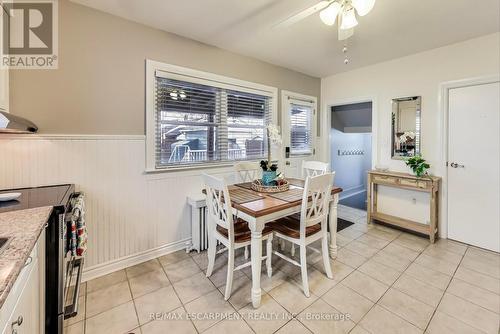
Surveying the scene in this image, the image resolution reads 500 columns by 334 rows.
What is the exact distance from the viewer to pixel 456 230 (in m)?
2.94

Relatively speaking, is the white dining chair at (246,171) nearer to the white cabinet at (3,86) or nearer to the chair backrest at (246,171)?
the chair backrest at (246,171)

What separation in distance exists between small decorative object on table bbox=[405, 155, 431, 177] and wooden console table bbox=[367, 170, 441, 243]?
0.26 ft

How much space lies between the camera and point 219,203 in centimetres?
191

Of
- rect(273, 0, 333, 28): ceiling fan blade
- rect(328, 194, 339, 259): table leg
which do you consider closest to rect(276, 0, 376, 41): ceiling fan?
rect(273, 0, 333, 28): ceiling fan blade

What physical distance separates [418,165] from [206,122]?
286 cm

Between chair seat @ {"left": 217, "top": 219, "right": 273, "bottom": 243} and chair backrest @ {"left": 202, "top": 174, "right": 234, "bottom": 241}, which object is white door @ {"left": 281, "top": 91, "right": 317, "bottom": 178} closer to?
chair seat @ {"left": 217, "top": 219, "right": 273, "bottom": 243}

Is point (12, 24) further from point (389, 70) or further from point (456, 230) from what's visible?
point (456, 230)

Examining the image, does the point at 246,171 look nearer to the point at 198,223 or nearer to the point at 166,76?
the point at 198,223

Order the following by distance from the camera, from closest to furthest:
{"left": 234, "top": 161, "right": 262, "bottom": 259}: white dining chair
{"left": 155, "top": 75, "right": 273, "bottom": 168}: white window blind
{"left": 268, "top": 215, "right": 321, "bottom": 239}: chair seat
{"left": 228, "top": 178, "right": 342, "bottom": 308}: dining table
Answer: {"left": 228, "top": 178, "right": 342, "bottom": 308}: dining table → {"left": 268, "top": 215, "right": 321, "bottom": 239}: chair seat → {"left": 155, "top": 75, "right": 273, "bottom": 168}: white window blind → {"left": 234, "top": 161, "right": 262, "bottom": 259}: white dining chair

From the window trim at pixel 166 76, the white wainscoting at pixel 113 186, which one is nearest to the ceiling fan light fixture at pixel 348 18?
the window trim at pixel 166 76

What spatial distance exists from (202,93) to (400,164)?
9.90 feet

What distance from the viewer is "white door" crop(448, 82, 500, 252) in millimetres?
2629

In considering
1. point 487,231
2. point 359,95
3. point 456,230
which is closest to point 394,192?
point 456,230

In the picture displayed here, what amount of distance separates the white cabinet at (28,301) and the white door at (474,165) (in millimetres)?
4062
